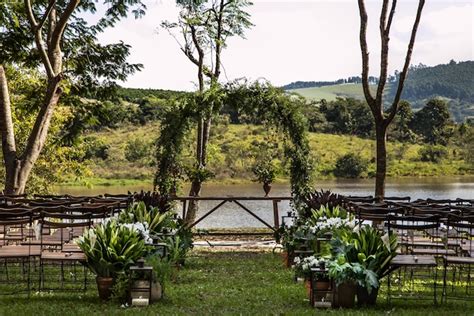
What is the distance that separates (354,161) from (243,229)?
23595 millimetres

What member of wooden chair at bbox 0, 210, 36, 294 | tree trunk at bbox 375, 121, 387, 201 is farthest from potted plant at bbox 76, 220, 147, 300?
tree trunk at bbox 375, 121, 387, 201

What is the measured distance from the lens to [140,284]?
23.5 feet

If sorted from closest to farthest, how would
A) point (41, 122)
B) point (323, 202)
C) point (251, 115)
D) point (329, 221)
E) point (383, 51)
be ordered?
1. point (329, 221)
2. point (323, 202)
3. point (383, 51)
4. point (251, 115)
5. point (41, 122)

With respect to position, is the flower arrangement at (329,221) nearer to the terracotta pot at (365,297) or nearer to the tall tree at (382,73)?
the terracotta pot at (365,297)

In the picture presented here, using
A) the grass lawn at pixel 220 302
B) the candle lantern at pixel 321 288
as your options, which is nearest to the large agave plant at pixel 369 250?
the candle lantern at pixel 321 288

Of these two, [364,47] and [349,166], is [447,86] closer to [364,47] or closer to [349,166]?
[349,166]

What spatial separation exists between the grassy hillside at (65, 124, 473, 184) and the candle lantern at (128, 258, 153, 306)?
61.2 ft

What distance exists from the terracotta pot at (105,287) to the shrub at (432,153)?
123 ft

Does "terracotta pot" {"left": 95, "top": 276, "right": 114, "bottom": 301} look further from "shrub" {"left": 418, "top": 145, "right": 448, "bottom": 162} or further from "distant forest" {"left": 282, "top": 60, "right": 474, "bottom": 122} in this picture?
"distant forest" {"left": 282, "top": 60, "right": 474, "bottom": 122}

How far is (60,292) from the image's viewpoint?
782 centimetres

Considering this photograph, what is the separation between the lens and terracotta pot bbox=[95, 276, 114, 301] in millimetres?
7246

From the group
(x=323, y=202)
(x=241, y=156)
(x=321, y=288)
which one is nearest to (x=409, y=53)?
A: (x=323, y=202)

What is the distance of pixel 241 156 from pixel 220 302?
24.5 m

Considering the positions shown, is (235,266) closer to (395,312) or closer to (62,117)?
(395,312)
